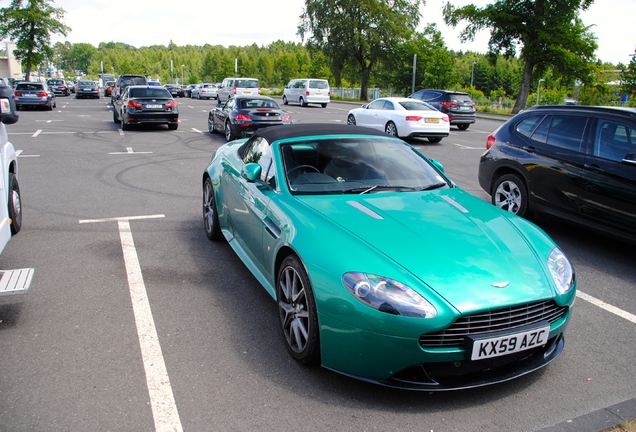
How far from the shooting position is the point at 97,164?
11.7 m

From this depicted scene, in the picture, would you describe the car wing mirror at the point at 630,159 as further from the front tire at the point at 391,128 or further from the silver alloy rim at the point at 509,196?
the front tire at the point at 391,128

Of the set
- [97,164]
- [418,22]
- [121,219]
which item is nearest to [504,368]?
[121,219]

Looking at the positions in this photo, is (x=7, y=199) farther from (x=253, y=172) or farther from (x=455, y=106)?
(x=455, y=106)

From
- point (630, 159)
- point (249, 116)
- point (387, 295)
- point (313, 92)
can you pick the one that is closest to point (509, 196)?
point (630, 159)

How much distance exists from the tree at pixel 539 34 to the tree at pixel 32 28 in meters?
46.7

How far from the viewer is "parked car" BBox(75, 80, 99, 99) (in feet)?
151

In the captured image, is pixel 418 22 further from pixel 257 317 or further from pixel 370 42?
pixel 257 317

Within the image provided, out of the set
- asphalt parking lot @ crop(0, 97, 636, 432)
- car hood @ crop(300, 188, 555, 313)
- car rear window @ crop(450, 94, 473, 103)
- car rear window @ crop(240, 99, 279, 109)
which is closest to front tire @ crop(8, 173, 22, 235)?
asphalt parking lot @ crop(0, 97, 636, 432)

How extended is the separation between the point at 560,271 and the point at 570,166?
313cm

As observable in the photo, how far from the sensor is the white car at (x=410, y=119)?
16.3 metres

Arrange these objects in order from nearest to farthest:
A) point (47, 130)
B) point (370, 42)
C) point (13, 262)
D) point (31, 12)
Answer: point (13, 262) < point (47, 130) < point (370, 42) < point (31, 12)

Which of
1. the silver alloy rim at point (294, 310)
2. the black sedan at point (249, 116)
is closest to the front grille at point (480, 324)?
the silver alloy rim at point (294, 310)

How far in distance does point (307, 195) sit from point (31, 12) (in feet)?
224

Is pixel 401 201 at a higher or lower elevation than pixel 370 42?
lower
